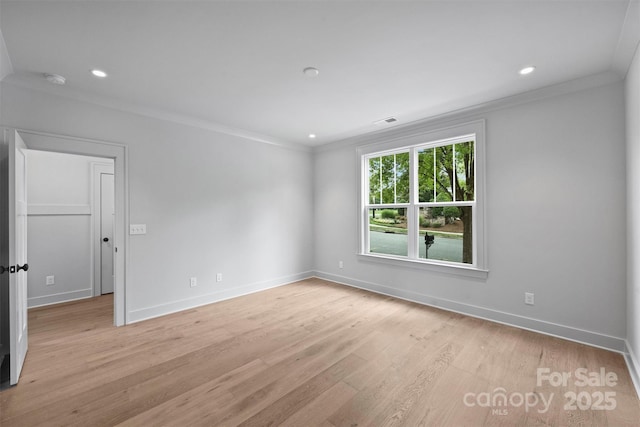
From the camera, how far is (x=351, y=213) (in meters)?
4.86

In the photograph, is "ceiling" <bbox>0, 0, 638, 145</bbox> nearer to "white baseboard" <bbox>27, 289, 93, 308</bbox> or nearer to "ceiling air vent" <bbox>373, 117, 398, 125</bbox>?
"ceiling air vent" <bbox>373, 117, 398, 125</bbox>

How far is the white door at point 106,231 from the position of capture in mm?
4477

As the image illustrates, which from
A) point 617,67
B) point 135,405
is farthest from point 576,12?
point 135,405

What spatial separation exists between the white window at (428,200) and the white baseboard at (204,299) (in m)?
1.61

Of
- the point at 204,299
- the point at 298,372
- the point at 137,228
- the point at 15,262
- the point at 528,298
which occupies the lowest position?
the point at 298,372

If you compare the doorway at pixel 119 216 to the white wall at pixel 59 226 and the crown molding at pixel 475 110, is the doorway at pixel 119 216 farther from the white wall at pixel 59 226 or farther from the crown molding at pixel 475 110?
the crown molding at pixel 475 110

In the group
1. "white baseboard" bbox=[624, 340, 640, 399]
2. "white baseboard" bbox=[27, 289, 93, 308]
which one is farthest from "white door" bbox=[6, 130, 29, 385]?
"white baseboard" bbox=[624, 340, 640, 399]

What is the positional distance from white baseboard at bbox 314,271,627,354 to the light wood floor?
0.11 m

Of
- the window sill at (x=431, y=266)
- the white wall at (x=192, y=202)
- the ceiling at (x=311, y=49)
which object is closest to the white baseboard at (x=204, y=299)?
the white wall at (x=192, y=202)

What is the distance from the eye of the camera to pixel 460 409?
1.83m

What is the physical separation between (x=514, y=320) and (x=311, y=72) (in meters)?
3.55

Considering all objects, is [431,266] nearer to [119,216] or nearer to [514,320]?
[514,320]

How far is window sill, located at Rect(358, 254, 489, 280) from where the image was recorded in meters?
3.40

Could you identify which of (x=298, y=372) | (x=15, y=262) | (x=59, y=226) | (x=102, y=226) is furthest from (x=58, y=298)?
(x=298, y=372)
